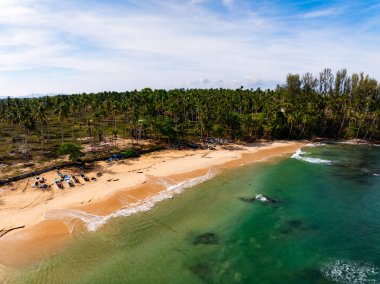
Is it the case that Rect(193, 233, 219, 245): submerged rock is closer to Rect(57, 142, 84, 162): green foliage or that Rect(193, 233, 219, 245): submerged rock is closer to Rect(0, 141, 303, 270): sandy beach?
Rect(0, 141, 303, 270): sandy beach

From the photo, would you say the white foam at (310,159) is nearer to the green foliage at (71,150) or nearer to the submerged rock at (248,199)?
the submerged rock at (248,199)

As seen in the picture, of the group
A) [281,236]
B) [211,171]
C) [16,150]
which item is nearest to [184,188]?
[211,171]

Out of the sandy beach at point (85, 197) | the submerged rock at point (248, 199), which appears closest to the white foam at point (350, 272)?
the submerged rock at point (248, 199)

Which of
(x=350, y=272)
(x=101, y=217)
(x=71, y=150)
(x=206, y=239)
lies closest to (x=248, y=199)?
(x=206, y=239)

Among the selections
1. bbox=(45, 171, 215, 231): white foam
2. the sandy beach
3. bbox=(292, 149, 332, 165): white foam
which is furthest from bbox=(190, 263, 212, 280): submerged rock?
bbox=(292, 149, 332, 165): white foam

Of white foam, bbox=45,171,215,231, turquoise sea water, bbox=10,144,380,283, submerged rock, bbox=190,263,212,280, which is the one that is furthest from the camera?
white foam, bbox=45,171,215,231
